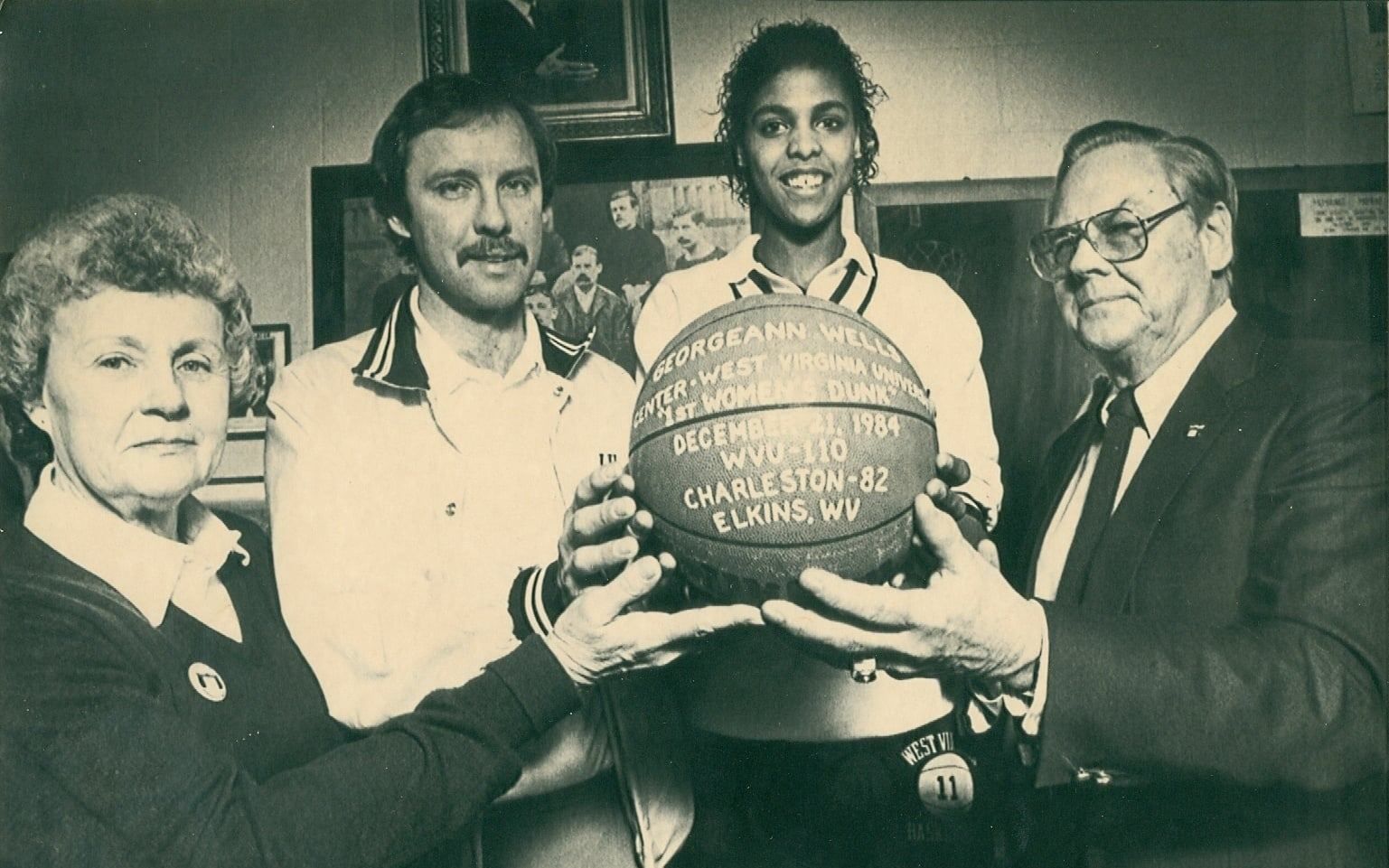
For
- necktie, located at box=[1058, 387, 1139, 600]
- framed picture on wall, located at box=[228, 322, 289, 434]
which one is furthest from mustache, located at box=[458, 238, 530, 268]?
necktie, located at box=[1058, 387, 1139, 600]

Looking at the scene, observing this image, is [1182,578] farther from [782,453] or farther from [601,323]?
[601,323]

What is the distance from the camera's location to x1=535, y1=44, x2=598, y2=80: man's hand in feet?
7.72

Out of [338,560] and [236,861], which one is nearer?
[236,861]

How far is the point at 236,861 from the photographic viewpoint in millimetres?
1920

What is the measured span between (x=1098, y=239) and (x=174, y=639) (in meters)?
1.83

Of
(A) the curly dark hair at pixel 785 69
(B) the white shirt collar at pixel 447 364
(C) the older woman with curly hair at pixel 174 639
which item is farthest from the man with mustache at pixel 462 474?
(A) the curly dark hair at pixel 785 69

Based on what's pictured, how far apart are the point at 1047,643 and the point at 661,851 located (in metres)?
0.80

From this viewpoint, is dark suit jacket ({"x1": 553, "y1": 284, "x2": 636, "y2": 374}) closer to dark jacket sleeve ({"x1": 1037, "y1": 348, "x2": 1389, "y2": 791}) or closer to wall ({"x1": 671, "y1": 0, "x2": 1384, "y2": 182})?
wall ({"x1": 671, "y1": 0, "x2": 1384, "y2": 182})

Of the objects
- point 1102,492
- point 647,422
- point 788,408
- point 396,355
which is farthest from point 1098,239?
point 396,355

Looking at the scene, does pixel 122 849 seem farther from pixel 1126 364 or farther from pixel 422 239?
pixel 1126 364

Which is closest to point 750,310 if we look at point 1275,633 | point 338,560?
point 338,560

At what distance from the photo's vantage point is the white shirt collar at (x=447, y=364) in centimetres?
229

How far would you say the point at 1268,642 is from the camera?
6.85 ft

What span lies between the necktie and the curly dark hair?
2.17 ft
